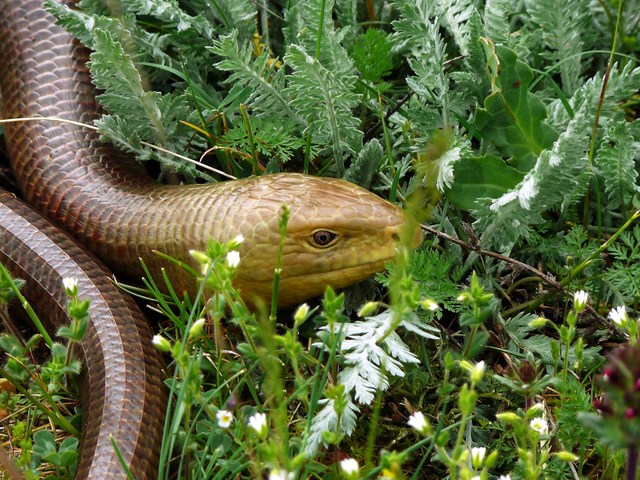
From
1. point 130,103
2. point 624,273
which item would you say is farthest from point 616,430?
point 130,103

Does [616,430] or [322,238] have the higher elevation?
[616,430]

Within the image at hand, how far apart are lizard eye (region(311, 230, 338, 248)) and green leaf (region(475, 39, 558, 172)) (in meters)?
0.64

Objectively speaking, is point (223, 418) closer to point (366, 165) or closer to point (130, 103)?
point (366, 165)

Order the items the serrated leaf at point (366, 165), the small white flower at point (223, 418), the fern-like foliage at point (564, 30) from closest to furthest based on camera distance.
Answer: the small white flower at point (223, 418)
the serrated leaf at point (366, 165)
the fern-like foliage at point (564, 30)

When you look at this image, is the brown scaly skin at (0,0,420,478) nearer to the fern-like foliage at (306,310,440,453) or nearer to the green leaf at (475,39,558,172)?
the fern-like foliage at (306,310,440,453)

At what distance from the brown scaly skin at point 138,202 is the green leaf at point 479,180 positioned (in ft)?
0.90

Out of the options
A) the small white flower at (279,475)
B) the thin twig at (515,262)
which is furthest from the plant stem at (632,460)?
the thin twig at (515,262)

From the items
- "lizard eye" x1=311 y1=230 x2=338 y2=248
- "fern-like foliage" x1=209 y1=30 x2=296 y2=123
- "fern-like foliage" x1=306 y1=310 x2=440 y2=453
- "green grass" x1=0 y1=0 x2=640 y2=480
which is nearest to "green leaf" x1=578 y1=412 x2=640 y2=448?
"green grass" x1=0 y1=0 x2=640 y2=480

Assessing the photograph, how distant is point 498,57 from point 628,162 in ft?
1.93

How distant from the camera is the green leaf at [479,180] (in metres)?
2.90

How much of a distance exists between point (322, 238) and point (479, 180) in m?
0.59

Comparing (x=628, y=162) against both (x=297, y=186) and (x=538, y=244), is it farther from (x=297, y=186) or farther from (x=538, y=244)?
(x=297, y=186)

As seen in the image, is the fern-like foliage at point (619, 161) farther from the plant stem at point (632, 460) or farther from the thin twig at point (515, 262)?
the plant stem at point (632, 460)

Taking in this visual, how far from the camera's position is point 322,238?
2.76m
